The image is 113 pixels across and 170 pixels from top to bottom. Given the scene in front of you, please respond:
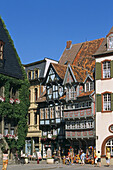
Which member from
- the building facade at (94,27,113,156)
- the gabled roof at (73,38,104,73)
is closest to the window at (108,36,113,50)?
the building facade at (94,27,113,156)

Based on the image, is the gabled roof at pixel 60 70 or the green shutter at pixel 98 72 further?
the gabled roof at pixel 60 70

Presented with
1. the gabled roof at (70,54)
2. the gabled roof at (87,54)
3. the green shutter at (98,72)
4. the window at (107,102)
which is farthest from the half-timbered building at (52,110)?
the window at (107,102)

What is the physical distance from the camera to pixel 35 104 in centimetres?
5619

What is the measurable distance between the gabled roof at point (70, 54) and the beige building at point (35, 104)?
2228 millimetres

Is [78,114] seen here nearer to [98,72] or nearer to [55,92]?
[98,72]

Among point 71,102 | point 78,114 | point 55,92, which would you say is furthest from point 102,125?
point 55,92

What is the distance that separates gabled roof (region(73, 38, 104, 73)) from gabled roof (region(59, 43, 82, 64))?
0.84 metres

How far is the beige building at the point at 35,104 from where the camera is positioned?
54625 millimetres

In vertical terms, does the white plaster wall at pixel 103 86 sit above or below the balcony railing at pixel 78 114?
above

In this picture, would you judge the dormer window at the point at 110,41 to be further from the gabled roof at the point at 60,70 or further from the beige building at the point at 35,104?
the beige building at the point at 35,104

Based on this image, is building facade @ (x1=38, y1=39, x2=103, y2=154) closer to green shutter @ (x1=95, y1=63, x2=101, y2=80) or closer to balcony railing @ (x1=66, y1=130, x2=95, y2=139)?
balcony railing @ (x1=66, y1=130, x2=95, y2=139)

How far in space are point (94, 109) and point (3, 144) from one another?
461 inches

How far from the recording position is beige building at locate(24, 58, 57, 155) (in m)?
54.6

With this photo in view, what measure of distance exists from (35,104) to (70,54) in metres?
9.53
